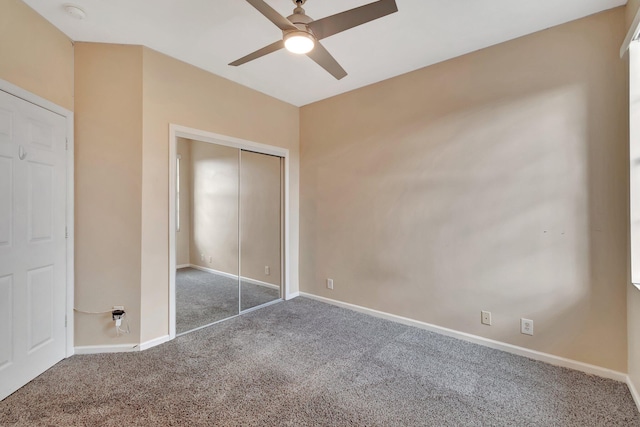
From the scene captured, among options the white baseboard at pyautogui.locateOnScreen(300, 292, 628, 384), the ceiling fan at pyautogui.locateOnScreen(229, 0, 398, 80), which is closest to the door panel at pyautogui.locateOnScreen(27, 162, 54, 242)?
the ceiling fan at pyautogui.locateOnScreen(229, 0, 398, 80)

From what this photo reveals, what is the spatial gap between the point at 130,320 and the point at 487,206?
3390mm

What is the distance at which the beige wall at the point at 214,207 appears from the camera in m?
3.10

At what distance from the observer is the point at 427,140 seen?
295 centimetres

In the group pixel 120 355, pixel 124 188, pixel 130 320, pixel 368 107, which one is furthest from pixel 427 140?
pixel 120 355

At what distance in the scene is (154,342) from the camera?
8.62 feet

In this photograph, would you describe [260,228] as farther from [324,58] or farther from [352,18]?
[352,18]

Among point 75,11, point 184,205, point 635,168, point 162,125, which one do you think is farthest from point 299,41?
point 635,168

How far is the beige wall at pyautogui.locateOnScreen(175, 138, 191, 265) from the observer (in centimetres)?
289

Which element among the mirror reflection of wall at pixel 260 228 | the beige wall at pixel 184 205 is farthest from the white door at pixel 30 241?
the mirror reflection of wall at pixel 260 228

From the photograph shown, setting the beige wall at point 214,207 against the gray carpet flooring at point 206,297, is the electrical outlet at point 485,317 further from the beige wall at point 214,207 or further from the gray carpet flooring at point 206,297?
the beige wall at point 214,207

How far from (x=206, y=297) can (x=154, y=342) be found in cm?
70

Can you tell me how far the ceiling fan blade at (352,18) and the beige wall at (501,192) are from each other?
157 cm

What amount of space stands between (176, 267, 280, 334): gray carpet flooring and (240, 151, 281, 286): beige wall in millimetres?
220

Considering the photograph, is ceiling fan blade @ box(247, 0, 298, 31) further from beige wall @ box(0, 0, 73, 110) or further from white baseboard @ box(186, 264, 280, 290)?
white baseboard @ box(186, 264, 280, 290)
